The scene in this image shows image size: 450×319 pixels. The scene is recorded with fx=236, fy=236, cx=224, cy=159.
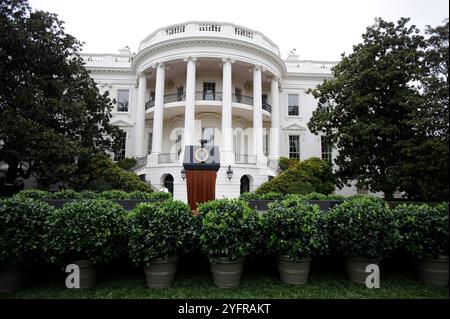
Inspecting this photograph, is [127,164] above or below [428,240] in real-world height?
above

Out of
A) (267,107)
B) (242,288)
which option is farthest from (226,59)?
(242,288)

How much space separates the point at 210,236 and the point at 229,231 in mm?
313

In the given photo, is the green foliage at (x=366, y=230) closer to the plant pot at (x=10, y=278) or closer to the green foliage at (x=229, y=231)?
the green foliage at (x=229, y=231)

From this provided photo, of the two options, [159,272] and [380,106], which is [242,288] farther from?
[380,106]

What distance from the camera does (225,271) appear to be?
385 cm

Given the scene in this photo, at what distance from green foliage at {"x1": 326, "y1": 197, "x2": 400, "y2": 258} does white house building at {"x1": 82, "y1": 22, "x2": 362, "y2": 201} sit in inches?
427

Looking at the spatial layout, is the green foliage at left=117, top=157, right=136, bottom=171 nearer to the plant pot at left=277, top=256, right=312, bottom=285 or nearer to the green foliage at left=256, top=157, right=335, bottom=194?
the green foliage at left=256, top=157, right=335, bottom=194

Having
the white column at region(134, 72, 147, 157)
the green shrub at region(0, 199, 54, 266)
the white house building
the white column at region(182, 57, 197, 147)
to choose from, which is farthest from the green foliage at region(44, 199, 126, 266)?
the white column at region(134, 72, 147, 157)

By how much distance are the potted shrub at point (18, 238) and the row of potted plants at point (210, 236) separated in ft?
0.04

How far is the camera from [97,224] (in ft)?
12.5
